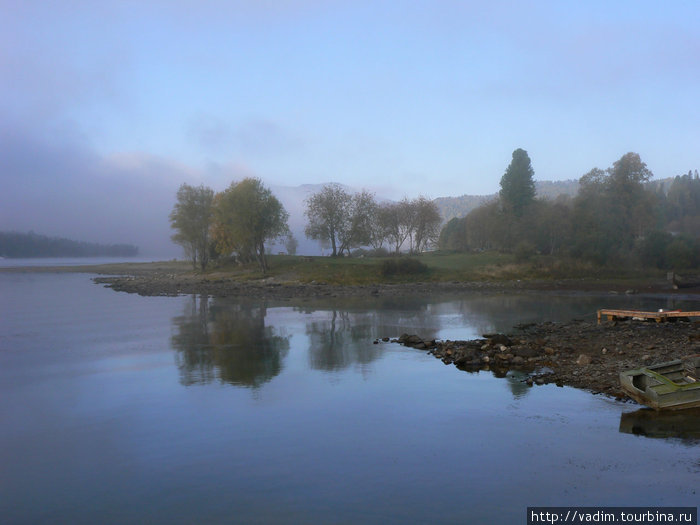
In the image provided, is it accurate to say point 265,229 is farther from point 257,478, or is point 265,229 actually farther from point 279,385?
point 257,478

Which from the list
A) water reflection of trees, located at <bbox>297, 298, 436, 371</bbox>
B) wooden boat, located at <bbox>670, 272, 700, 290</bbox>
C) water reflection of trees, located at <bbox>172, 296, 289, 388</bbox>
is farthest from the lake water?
wooden boat, located at <bbox>670, 272, 700, 290</bbox>

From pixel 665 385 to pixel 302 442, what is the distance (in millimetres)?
8588

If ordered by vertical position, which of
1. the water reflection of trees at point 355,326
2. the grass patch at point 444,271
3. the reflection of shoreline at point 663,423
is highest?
the grass patch at point 444,271

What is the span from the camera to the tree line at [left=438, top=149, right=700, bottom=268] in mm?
A: 61469

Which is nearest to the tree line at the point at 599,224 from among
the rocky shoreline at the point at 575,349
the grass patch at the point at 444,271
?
the grass patch at the point at 444,271

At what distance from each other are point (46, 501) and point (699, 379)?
594 inches

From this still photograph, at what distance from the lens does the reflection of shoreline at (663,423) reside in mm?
11781

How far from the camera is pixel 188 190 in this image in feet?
264

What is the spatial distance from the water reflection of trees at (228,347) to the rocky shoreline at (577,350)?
5412mm

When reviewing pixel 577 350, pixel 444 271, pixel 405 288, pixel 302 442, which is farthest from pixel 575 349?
pixel 444 271

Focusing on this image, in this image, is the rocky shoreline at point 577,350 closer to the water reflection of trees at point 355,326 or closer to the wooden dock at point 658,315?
the wooden dock at point 658,315

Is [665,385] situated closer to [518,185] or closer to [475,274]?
[475,274]

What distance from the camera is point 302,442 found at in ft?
38.8

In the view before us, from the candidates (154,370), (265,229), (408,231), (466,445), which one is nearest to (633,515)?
(466,445)
